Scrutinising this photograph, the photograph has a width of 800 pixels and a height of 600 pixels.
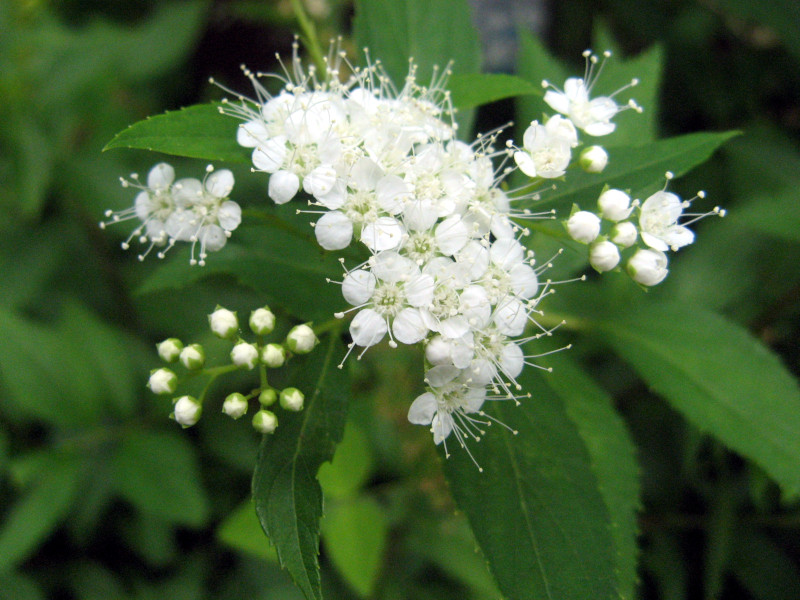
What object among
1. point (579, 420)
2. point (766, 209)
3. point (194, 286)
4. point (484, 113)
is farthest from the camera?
point (484, 113)

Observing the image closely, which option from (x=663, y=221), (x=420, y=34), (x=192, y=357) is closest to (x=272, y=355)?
(x=192, y=357)

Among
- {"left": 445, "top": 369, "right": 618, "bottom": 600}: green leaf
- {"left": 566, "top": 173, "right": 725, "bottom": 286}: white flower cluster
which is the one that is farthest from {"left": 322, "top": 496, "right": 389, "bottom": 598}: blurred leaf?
{"left": 566, "top": 173, "right": 725, "bottom": 286}: white flower cluster

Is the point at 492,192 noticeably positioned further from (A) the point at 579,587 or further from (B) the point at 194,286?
(B) the point at 194,286

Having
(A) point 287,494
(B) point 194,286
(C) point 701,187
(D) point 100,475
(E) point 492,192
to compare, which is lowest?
(D) point 100,475

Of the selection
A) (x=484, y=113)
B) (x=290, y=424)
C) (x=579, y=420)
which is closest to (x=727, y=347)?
(x=579, y=420)

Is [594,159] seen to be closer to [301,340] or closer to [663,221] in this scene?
[663,221]

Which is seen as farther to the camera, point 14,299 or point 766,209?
point 14,299

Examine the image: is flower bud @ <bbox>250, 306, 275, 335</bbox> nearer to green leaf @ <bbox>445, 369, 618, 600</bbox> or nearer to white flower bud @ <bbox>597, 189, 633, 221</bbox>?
green leaf @ <bbox>445, 369, 618, 600</bbox>
